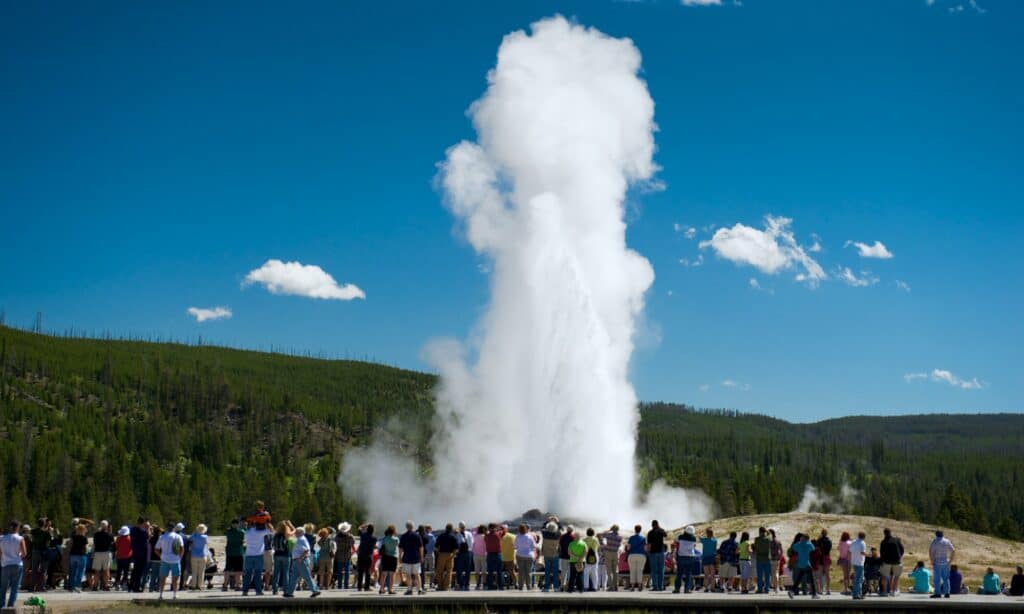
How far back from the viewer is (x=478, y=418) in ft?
202

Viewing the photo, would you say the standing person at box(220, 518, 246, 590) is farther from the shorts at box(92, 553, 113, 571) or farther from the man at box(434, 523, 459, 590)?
the man at box(434, 523, 459, 590)

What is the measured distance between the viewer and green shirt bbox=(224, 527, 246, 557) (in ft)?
65.7

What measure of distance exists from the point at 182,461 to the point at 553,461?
105 metres

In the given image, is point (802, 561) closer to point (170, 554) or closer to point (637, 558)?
point (637, 558)

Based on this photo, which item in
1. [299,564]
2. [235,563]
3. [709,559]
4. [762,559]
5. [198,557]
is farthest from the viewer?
[709,559]

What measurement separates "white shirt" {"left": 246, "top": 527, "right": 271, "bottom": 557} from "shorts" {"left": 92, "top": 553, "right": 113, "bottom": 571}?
349 centimetres

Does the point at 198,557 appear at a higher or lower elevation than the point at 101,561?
higher

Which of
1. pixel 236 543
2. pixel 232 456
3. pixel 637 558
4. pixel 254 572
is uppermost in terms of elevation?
pixel 232 456

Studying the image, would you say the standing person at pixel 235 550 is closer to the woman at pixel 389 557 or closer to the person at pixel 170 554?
the person at pixel 170 554

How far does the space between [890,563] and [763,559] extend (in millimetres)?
2757

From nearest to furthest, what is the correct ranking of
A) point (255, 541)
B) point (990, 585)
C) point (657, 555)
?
point (255, 541), point (657, 555), point (990, 585)

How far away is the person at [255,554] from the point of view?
19500 mm

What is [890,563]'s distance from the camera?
2072cm

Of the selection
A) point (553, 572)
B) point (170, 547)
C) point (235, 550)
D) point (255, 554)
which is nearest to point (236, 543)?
point (235, 550)
